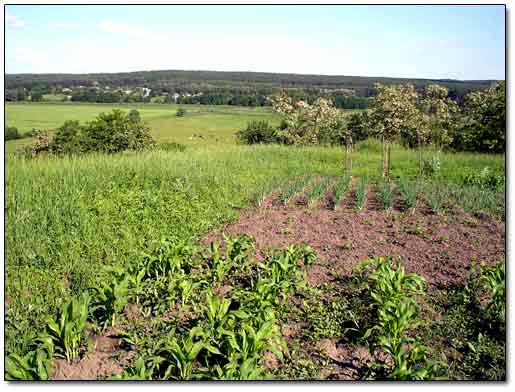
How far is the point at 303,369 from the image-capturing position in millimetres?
2842

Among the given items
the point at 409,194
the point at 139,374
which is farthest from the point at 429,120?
the point at 139,374

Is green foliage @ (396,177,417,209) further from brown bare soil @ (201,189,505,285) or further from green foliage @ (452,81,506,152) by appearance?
green foliage @ (452,81,506,152)

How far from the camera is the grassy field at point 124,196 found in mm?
3637

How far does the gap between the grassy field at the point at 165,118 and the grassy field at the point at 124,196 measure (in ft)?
0.09

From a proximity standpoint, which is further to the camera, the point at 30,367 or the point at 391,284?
the point at 391,284

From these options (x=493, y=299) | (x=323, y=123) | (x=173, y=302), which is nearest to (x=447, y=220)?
(x=493, y=299)

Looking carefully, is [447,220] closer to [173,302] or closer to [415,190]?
[415,190]

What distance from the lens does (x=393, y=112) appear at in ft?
23.7

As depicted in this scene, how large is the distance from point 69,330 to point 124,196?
3049mm

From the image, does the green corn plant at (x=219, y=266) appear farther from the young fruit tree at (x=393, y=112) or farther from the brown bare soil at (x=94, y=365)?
the young fruit tree at (x=393, y=112)

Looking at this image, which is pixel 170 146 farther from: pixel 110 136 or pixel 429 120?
pixel 429 120

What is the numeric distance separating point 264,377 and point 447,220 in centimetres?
362

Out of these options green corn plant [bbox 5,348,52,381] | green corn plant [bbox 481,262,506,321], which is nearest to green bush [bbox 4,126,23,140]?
green corn plant [bbox 5,348,52,381]

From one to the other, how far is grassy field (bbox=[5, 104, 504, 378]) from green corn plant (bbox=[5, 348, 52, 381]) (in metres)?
0.19
